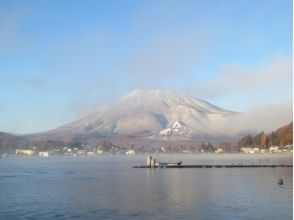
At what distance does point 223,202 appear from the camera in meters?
26.3

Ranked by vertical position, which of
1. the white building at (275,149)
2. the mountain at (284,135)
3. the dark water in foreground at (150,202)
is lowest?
the dark water in foreground at (150,202)

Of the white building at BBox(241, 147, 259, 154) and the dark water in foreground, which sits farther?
the white building at BBox(241, 147, 259, 154)

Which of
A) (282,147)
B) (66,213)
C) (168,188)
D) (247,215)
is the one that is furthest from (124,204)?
(282,147)

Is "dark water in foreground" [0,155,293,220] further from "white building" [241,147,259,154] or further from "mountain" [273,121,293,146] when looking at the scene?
"white building" [241,147,259,154]

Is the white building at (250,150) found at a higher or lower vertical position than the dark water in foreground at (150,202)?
higher

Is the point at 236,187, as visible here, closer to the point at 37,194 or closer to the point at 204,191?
the point at 204,191

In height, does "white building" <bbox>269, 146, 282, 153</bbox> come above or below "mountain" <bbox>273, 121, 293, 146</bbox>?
below

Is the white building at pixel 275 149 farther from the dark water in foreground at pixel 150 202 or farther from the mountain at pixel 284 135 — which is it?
the dark water in foreground at pixel 150 202

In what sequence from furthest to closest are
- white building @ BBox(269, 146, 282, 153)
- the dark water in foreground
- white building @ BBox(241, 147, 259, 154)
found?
white building @ BBox(241, 147, 259, 154)
white building @ BBox(269, 146, 282, 153)
the dark water in foreground

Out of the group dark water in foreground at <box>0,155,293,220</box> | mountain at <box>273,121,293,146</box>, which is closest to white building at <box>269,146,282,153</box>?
mountain at <box>273,121,293,146</box>

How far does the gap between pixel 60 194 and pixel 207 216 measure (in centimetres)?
1345

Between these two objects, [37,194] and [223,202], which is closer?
[223,202]

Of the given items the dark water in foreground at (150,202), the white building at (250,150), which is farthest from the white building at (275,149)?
the dark water in foreground at (150,202)

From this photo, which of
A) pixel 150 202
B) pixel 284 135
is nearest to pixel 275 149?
pixel 284 135
